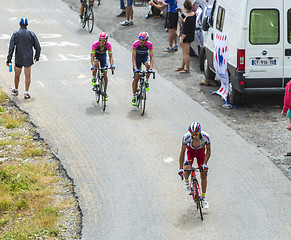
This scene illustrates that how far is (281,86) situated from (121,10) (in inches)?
523

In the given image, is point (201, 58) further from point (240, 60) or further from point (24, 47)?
point (24, 47)

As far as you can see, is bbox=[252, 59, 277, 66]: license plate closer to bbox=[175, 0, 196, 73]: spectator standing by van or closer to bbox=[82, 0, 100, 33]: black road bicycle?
bbox=[175, 0, 196, 73]: spectator standing by van

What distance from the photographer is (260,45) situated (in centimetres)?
1462

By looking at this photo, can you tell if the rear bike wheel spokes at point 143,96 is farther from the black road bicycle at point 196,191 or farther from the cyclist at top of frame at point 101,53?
the black road bicycle at point 196,191

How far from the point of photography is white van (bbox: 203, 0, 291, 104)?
47.4 feet

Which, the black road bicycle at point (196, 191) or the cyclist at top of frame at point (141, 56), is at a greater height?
the cyclist at top of frame at point (141, 56)

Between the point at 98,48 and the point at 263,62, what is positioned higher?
the point at 98,48

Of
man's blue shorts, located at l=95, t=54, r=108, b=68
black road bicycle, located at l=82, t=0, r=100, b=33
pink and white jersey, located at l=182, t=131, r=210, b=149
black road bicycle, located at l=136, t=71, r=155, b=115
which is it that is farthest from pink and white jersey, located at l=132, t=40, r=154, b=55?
black road bicycle, located at l=82, t=0, r=100, b=33

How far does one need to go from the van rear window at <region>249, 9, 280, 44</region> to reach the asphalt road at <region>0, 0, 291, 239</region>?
204 centimetres

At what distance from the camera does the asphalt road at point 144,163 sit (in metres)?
9.69

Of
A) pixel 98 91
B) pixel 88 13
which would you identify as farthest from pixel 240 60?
pixel 88 13

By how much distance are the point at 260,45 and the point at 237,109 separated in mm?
1731

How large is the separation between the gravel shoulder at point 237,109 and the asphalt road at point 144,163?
0.30 meters

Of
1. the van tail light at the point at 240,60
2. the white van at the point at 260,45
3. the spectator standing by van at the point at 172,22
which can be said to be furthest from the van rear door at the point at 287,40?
the spectator standing by van at the point at 172,22
